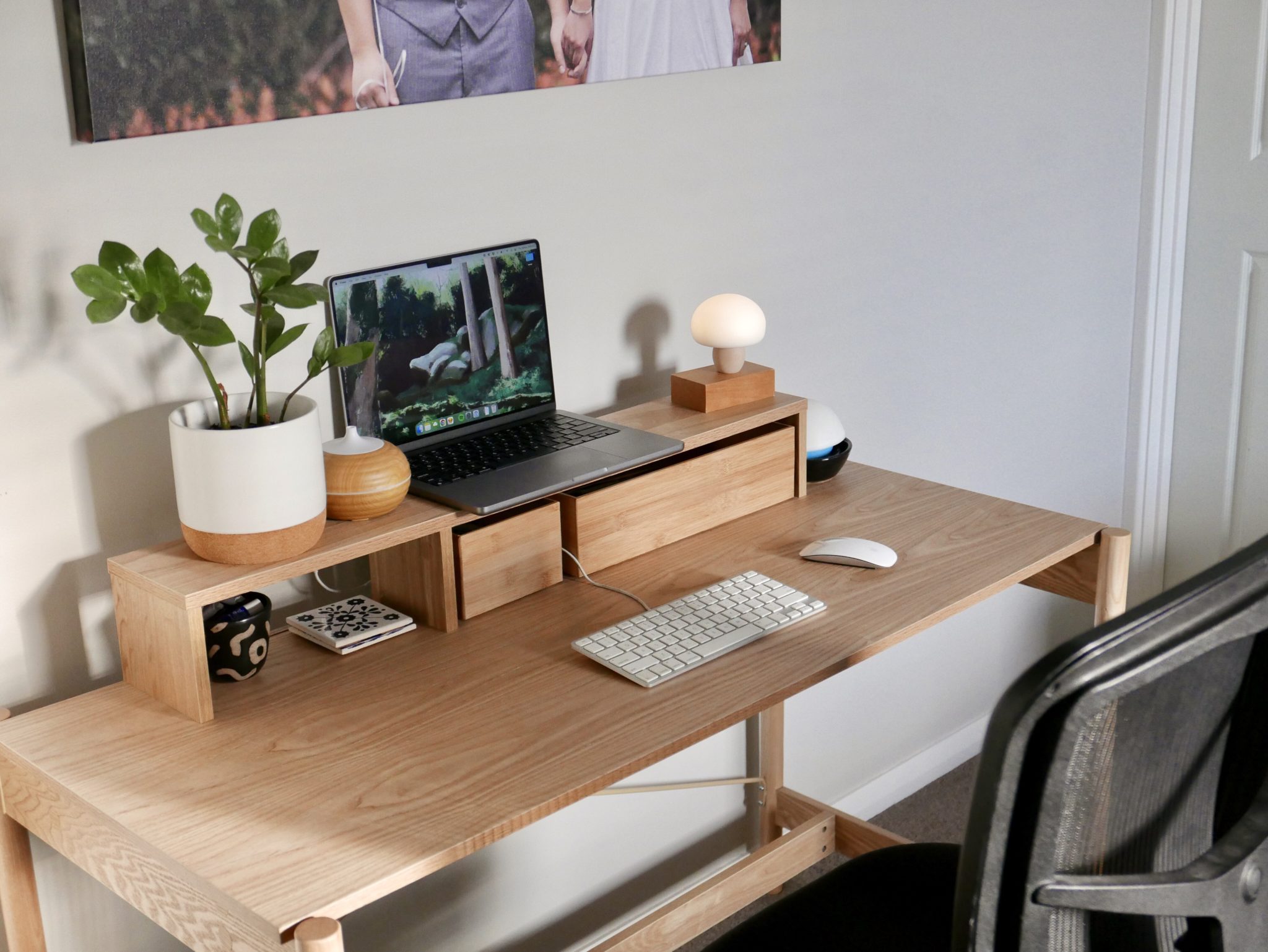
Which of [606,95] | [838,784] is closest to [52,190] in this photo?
[606,95]

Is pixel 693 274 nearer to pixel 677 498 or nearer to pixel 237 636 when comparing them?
pixel 677 498

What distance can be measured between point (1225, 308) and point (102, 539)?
7.64 ft

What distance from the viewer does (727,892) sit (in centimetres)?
193

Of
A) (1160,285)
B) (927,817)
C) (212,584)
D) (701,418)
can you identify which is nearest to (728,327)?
(701,418)

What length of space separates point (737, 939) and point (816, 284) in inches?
43.1

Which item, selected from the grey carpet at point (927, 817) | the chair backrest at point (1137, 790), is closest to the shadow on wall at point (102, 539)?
the chair backrest at point (1137, 790)

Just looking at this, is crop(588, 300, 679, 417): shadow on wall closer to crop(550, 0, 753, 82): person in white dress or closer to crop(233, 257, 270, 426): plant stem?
crop(550, 0, 753, 82): person in white dress

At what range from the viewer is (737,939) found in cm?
133

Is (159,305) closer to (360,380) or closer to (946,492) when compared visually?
(360,380)

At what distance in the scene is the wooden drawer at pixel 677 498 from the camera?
1550 mm

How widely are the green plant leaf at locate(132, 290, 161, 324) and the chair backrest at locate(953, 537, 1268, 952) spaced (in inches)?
31.8

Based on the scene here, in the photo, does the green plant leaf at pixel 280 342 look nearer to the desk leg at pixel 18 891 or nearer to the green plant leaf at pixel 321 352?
the green plant leaf at pixel 321 352

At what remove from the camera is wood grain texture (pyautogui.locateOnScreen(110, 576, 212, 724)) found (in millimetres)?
1225

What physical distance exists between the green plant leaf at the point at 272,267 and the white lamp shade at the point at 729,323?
660 mm
